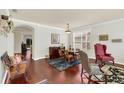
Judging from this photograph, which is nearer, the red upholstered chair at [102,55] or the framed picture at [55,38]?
the red upholstered chair at [102,55]

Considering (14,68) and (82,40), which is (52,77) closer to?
(14,68)

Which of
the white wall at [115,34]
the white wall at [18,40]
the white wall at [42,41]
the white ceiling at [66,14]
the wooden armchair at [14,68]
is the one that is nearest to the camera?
the wooden armchair at [14,68]

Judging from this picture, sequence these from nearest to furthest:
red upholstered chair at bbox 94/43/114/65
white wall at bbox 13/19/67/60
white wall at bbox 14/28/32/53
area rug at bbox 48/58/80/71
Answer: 1. area rug at bbox 48/58/80/71
2. red upholstered chair at bbox 94/43/114/65
3. white wall at bbox 13/19/67/60
4. white wall at bbox 14/28/32/53

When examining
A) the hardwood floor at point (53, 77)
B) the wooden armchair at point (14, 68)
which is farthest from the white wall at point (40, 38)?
the wooden armchair at point (14, 68)

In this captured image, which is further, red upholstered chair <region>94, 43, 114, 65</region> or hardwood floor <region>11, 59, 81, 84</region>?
red upholstered chair <region>94, 43, 114, 65</region>

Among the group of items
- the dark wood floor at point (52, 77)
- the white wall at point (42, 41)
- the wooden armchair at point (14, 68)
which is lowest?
the dark wood floor at point (52, 77)

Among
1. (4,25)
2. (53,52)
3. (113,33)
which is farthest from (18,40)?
(113,33)

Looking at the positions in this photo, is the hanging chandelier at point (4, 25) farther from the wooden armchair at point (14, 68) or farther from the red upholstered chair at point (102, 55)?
the red upholstered chair at point (102, 55)

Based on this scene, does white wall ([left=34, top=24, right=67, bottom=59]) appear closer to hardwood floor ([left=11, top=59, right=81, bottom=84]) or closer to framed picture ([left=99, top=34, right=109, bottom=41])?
hardwood floor ([left=11, top=59, right=81, bottom=84])

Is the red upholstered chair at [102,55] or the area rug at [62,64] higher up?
the red upholstered chair at [102,55]

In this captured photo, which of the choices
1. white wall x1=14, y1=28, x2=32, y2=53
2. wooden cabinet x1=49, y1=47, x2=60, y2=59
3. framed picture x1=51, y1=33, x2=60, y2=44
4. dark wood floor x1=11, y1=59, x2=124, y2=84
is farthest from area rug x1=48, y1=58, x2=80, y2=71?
white wall x1=14, y1=28, x2=32, y2=53

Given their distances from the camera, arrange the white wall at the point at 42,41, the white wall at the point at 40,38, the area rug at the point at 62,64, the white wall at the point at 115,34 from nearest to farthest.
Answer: the area rug at the point at 62,64 → the white wall at the point at 115,34 → the white wall at the point at 40,38 → the white wall at the point at 42,41
